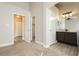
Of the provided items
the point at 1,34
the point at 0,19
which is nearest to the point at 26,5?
the point at 0,19

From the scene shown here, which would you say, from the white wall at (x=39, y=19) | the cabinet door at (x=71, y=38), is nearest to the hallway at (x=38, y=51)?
the cabinet door at (x=71, y=38)

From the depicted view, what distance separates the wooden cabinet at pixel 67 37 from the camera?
204 inches

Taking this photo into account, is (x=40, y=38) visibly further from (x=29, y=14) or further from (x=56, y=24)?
(x=29, y=14)

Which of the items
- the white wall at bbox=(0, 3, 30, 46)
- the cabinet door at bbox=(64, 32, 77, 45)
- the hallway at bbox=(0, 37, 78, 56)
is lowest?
the hallway at bbox=(0, 37, 78, 56)

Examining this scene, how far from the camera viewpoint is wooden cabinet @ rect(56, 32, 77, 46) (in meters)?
5.18

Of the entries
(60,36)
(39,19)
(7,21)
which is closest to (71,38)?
(60,36)

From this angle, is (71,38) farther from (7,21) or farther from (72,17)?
(7,21)

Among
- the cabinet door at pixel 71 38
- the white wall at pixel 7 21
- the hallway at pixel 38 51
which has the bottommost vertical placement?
the hallway at pixel 38 51

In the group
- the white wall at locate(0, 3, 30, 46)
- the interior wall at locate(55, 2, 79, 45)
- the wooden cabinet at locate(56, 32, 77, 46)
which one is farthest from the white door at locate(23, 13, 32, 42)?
the interior wall at locate(55, 2, 79, 45)

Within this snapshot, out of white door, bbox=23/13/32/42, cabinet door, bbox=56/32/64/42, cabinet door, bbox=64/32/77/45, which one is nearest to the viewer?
cabinet door, bbox=64/32/77/45

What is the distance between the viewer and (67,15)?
6133 mm

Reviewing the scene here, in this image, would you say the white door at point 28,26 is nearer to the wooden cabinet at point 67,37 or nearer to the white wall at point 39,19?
the white wall at point 39,19

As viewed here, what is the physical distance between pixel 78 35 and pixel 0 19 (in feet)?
14.1

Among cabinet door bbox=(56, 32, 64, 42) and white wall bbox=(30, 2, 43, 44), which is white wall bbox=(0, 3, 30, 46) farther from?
cabinet door bbox=(56, 32, 64, 42)
